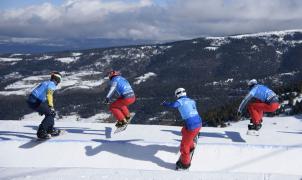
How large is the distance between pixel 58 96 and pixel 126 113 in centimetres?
17186

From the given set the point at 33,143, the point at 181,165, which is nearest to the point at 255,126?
the point at 181,165

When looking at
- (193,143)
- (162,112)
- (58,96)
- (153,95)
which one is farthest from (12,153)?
(58,96)

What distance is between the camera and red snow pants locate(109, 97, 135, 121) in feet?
46.5

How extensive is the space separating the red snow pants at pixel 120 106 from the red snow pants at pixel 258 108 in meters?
3.58

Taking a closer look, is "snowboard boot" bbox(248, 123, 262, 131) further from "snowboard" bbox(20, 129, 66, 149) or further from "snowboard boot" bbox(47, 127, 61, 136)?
"snowboard" bbox(20, 129, 66, 149)

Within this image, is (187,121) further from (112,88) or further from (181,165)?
(112,88)

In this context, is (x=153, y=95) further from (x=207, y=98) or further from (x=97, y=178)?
(x=97, y=178)

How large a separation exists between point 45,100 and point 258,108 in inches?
245

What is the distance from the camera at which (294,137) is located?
15.2 metres

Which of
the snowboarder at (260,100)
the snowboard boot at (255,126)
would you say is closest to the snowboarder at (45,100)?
the snowboarder at (260,100)

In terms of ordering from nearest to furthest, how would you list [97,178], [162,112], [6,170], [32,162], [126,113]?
[97,178]
[6,170]
[32,162]
[126,113]
[162,112]

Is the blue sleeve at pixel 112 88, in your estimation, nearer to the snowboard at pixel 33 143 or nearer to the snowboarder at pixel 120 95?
the snowboarder at pixel 120 95

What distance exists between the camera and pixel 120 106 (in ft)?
47.0

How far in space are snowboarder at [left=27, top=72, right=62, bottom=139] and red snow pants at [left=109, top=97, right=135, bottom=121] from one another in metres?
1.76
